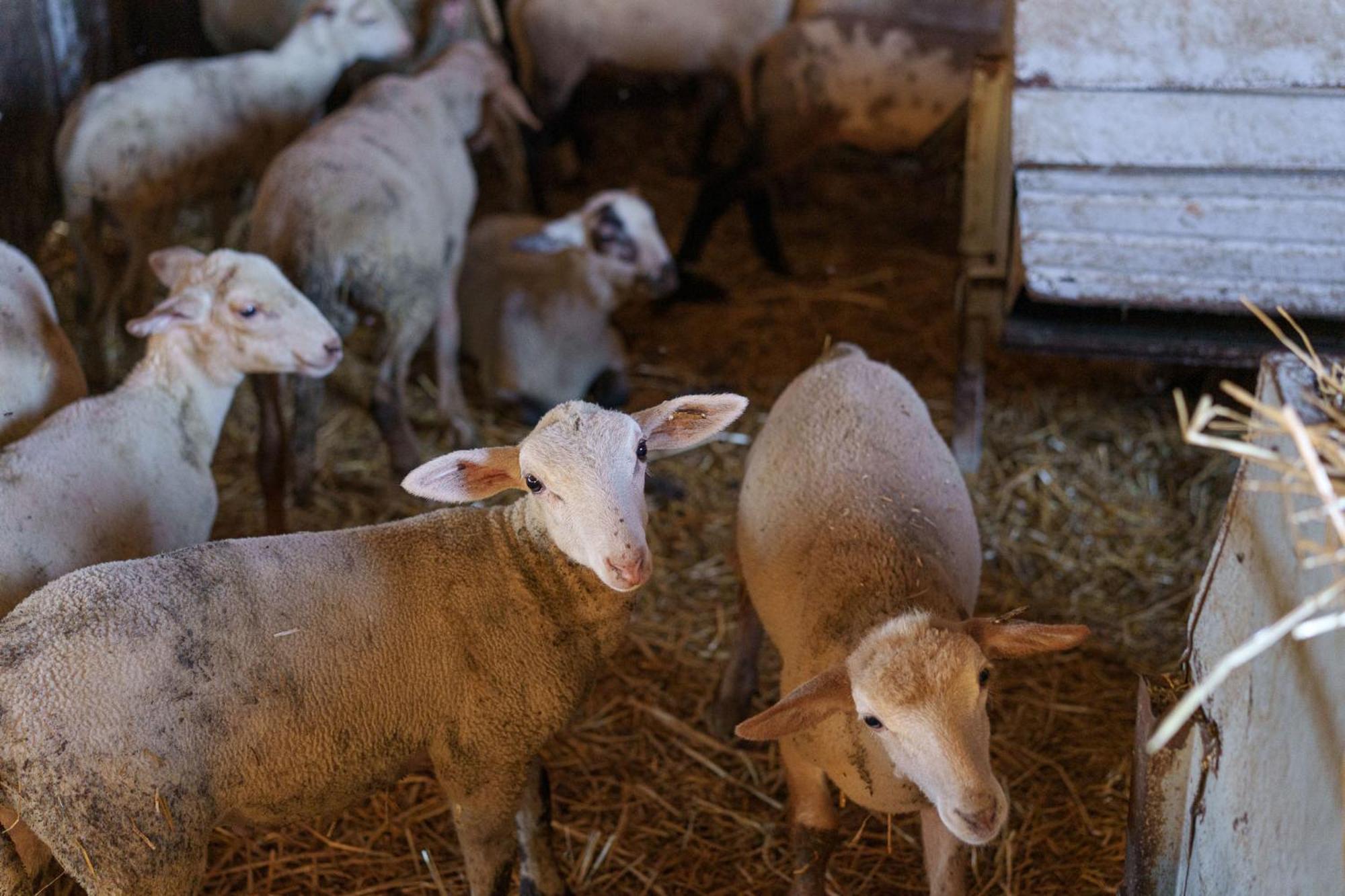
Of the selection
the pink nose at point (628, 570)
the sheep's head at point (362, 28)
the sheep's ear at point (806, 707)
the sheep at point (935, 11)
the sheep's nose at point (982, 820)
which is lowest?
the sheep's nose at point (982, 820)

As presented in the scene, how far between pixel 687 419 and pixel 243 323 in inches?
59.4

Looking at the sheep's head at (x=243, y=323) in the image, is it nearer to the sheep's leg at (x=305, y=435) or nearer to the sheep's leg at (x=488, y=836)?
the sheep's leg at (x=305, y=435)

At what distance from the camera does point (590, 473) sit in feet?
8.52

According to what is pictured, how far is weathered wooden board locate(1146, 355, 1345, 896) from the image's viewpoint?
1854 mm

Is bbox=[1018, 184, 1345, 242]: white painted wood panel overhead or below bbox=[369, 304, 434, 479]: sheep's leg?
overhead

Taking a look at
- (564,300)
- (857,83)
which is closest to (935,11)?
(857,83)

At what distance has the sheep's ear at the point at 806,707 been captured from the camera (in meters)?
2.39

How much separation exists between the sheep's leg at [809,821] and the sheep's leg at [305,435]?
2.39 m

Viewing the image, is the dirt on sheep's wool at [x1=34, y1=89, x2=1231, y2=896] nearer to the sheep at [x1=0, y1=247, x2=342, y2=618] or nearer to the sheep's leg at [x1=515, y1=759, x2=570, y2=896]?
the sheep's leg at [x1=515, y1=759, x2=570, y2=896]

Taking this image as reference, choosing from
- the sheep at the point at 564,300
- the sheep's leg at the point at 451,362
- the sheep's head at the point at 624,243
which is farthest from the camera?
the sheep's head at the point at 624,243

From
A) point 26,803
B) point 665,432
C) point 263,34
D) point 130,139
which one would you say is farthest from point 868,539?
point 263,34

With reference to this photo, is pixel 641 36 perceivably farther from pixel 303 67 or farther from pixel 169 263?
pixel 169 263

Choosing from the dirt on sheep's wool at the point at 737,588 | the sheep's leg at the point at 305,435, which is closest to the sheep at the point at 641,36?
the dirt on sheep's wool at the point at 737,588

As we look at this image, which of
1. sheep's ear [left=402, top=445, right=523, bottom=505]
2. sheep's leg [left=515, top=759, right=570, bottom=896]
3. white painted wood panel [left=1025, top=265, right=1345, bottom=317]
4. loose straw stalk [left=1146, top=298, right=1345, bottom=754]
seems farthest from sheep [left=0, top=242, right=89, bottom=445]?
loose straw stalk [left=1146, top=298, right=1345, bottom=754]
